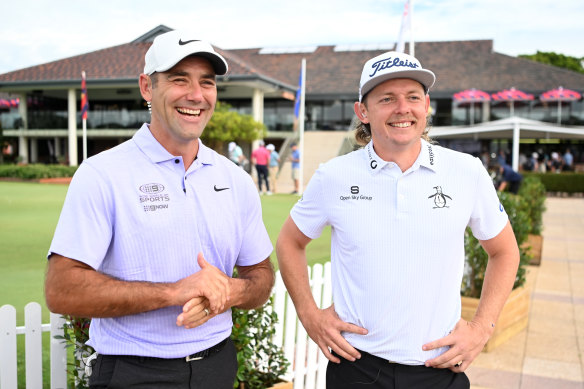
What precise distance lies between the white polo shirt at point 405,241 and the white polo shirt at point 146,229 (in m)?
0.51

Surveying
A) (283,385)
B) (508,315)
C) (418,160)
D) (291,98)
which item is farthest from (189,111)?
(291,98)

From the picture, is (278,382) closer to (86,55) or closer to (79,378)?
(79,378)

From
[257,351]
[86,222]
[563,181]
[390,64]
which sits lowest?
[257,351]

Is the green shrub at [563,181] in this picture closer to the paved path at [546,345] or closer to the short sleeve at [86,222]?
the paved path at [546,345]

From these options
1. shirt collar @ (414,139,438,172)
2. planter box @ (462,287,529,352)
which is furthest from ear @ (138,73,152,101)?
planter box @ (462,287,529,352)

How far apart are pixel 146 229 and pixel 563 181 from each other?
31.1 meters

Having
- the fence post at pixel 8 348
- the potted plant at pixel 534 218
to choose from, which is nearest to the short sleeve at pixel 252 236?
the fence post at pixel 8 348

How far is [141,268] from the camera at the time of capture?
2086 mm

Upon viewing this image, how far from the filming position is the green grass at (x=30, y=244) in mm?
6512

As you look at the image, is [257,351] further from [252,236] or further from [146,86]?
[146,86]

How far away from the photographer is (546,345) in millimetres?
5902

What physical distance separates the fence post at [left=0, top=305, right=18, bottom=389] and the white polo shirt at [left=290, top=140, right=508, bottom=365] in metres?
1.87

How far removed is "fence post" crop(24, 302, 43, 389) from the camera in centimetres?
316

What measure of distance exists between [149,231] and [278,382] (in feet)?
6.51
